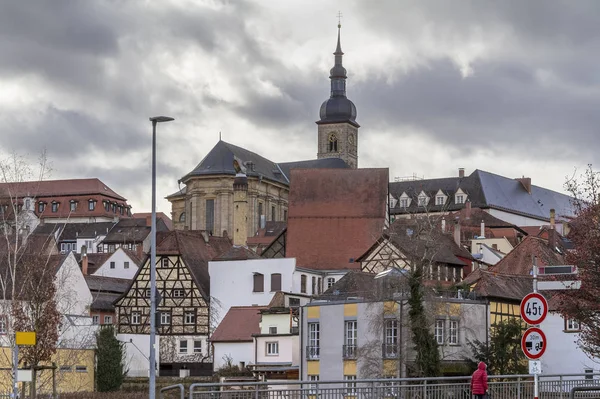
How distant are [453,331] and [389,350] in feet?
10.9

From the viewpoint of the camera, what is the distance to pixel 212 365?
268 feet

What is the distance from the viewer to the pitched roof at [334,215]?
3499 inches

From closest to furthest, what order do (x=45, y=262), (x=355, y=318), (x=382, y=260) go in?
(x=45, y=262) → (x=355, y=318) → (x=382, y=260)

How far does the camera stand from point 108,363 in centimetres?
6869

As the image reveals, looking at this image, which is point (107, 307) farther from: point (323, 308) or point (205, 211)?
point (205, 211)

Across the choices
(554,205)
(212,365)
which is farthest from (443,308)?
(554,205)

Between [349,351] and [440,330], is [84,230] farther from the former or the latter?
[440,330]

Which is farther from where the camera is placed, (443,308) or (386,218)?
(386,218)

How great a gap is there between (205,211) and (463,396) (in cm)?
11679

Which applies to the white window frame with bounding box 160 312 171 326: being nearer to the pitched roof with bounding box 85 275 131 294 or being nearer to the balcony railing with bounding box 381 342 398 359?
the pitched roof with bounding box 85 275 131 294

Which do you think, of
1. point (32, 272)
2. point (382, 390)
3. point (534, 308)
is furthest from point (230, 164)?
point (534, 308)

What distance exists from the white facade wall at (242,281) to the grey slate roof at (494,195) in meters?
62.1

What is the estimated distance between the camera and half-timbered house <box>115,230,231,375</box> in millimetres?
86250

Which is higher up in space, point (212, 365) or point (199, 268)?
point (199, 268)
